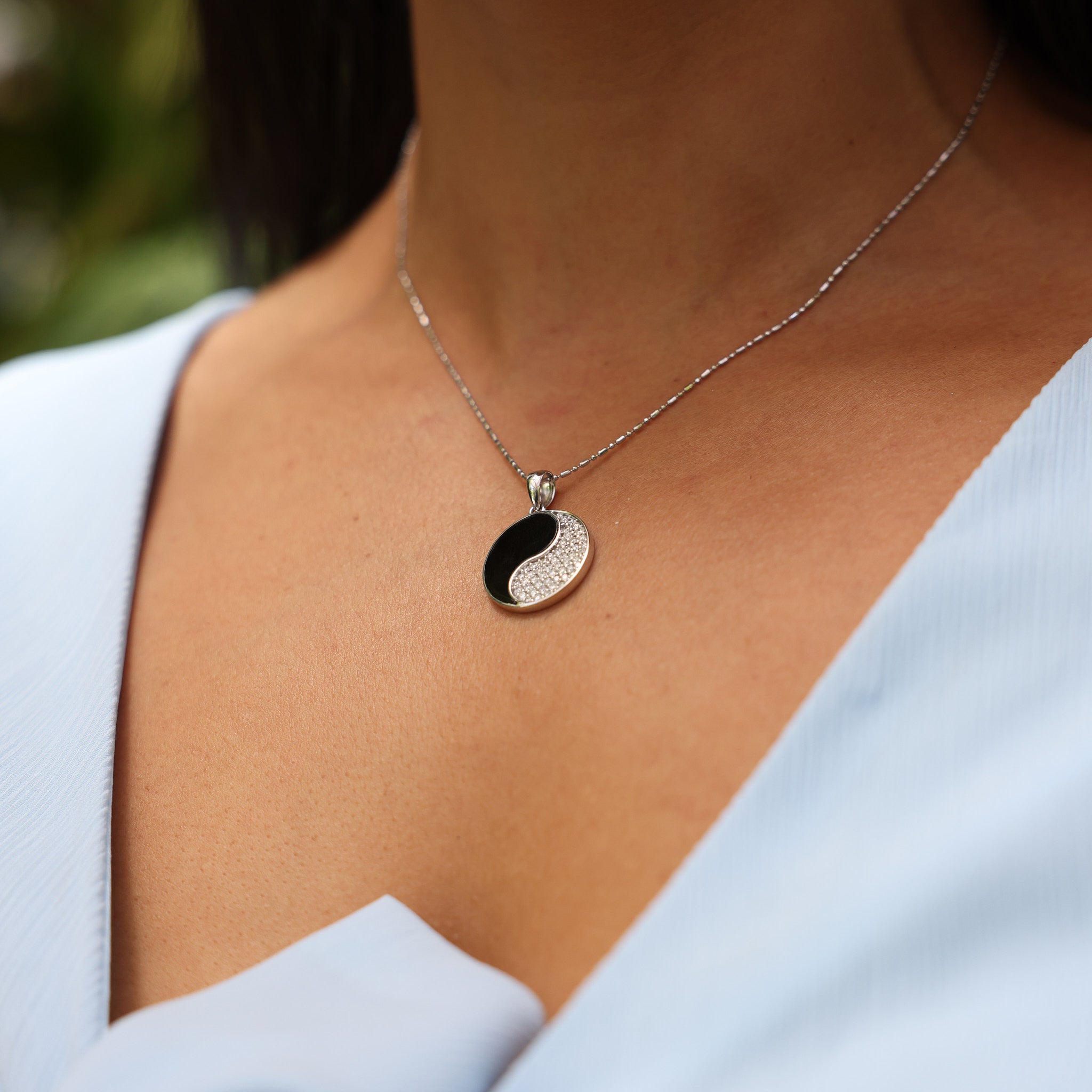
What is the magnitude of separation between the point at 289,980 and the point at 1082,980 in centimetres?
53

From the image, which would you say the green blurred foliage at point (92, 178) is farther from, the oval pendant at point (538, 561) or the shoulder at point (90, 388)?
the oval pendant at point (538, 561)

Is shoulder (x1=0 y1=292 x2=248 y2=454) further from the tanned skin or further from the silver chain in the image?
the silver chain

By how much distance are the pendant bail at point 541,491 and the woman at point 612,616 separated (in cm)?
2

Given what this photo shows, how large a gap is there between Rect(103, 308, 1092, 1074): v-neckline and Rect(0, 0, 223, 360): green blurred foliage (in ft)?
7.39

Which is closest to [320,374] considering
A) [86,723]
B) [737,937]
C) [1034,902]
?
[86,723]

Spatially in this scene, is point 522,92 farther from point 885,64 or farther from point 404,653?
point 404,653

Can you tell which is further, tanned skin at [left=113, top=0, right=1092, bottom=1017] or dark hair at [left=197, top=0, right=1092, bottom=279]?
dark hair at [left=197, top=0, right=1092, bottom=279]

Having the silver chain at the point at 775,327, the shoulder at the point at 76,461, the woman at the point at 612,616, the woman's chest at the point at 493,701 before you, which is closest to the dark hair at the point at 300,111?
the shoulder at the point at 76,461

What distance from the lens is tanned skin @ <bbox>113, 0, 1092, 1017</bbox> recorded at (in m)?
0.86

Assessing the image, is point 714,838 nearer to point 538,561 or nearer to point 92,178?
point 538,561

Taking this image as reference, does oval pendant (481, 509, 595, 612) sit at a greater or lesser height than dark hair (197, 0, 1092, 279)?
lesser

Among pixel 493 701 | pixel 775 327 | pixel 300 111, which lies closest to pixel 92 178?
pixel 300 111

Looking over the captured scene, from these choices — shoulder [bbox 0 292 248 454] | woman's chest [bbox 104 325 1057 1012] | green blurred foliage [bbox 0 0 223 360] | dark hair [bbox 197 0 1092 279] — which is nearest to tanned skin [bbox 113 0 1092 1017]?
woman's chest [bbox 104 325 1057 1012]

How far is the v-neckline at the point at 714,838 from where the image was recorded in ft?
2.38
